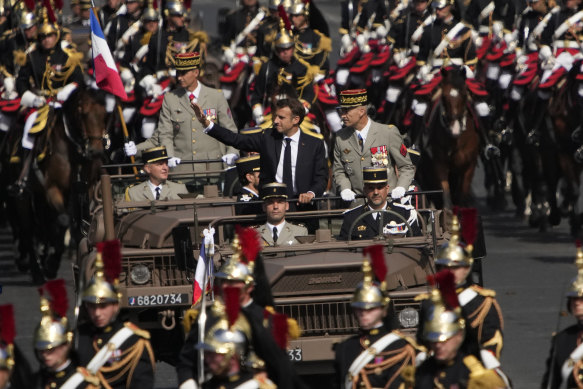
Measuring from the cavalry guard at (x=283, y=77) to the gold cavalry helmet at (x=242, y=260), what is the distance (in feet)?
35.8

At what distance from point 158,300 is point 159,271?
53 cm

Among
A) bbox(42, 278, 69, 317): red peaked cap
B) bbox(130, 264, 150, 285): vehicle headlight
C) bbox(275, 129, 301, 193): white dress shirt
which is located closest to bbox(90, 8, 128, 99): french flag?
bbox(275, 129, 301, 193): white dress shirt

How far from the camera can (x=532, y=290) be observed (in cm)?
2031

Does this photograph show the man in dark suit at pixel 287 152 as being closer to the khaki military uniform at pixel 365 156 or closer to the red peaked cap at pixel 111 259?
the khaki military uniform at pixel 365 156

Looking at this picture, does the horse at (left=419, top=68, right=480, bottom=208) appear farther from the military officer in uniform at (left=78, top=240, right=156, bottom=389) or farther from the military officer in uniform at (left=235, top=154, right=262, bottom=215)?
the military officer in uniform at (left=78, top=240, right=156, bottom=389)

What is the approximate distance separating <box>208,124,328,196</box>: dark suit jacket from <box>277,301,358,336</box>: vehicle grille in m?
2.61

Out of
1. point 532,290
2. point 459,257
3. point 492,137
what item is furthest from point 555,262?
point 459,257

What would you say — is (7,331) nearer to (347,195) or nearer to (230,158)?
(347,195)

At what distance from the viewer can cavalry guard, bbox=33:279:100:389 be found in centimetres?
1079

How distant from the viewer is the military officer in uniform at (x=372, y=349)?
11.3 m

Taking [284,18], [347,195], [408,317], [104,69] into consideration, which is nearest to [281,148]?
[347,195]

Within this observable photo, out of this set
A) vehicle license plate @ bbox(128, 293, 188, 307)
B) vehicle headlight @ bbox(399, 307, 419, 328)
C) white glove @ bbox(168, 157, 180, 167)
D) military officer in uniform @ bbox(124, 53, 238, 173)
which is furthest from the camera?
military officer in uniform @ bbox(124, 53, 238, 173)

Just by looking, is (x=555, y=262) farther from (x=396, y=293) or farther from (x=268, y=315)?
(x=268, y=315)

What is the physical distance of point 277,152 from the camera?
16.2 metres
